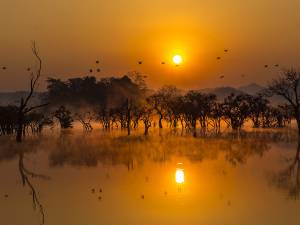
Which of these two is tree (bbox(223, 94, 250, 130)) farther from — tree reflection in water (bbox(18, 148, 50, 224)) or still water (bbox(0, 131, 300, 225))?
tree reflection in water (bbox(18, 148, 50, 224))

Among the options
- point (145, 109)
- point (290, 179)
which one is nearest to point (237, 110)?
point (145, 109)

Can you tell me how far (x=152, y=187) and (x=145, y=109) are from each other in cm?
5880

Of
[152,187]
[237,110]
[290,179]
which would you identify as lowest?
[152,187]

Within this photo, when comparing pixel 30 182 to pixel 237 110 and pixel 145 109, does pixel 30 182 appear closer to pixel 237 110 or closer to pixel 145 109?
pixel 237 110

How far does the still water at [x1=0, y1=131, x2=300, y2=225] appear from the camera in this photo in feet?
45.2

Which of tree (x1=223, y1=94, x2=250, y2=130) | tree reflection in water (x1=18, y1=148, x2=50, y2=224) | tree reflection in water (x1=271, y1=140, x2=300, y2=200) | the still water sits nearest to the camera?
the still water

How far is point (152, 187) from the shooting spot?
18375 millimetres

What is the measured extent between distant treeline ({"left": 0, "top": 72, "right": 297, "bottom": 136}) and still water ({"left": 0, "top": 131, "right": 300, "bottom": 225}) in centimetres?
2068

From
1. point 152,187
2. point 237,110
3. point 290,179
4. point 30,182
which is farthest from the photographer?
point 237,110

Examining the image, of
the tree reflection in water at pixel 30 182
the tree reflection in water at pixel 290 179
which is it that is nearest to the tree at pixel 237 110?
the tree reflection in water at pixel 290 179

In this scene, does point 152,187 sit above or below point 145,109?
below

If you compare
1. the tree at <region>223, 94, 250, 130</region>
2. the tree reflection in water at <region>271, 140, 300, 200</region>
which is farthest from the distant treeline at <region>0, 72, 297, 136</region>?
the tree reflection in water at <region>271, 140, 300, 200</region>

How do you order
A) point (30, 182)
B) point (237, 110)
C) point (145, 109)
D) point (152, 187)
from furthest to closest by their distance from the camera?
point (145, 109)
point (237, 110)
point (30, 182)
point (152, 187)

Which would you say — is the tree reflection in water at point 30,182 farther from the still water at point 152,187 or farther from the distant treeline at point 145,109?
the distant treeline at point 145,109
